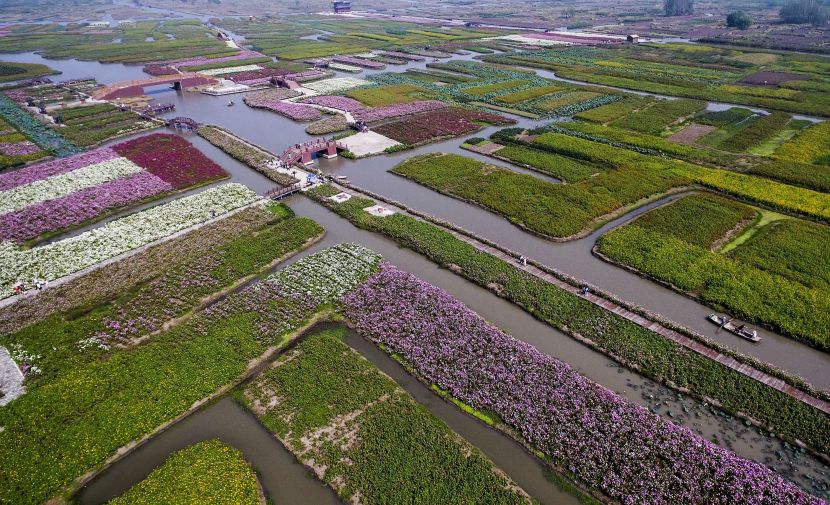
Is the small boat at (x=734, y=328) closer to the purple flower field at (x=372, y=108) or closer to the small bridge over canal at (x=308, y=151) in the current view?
the small bridge over canal at (x=308, y=151)

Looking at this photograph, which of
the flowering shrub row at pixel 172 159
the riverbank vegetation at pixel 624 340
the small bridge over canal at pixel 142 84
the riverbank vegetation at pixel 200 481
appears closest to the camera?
the riverbank vegetation at pixel 200 481

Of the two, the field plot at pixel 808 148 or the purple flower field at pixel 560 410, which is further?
the field plot at pixel 808 148

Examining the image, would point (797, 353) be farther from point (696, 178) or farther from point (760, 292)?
point (696, 178)

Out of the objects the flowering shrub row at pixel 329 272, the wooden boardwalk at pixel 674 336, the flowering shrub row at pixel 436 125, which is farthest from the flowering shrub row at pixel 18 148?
the wooden boardwalk at pixel 674 336

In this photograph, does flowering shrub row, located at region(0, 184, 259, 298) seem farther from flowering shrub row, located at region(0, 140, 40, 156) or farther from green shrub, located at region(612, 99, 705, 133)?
green shrub, located at region(612, 99, 705, 133)

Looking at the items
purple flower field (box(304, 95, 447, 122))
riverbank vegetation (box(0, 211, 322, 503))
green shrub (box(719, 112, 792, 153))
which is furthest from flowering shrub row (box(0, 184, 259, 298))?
green shrub (box(719, 112, 792, 153))

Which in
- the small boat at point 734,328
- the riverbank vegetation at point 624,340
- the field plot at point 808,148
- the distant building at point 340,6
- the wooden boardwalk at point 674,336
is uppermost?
the distant building at point 340,6

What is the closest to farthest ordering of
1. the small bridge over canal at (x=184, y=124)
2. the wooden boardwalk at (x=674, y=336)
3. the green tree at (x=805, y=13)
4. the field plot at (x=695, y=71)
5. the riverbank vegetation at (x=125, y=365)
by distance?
the riverbank vegetation at (x=125, y=365) < the wooden boardwalk at (x=674, y=336) < the small bridge over canal at (x=184, y=124) < the field plot at (x=695, y=71) < the green tree at (x=805, y=13)
